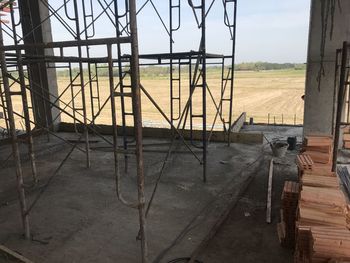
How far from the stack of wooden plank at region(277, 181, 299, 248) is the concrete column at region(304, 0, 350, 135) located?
17.5ft

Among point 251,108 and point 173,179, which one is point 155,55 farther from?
point 251,108

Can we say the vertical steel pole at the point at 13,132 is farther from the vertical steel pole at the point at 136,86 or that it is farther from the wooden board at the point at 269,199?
the wooden board at the point at 269,199

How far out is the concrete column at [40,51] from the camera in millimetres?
13523

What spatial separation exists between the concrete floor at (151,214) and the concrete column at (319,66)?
5.02 ft

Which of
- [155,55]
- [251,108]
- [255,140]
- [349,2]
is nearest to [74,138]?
[155,55]

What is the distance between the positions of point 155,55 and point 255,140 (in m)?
5.33

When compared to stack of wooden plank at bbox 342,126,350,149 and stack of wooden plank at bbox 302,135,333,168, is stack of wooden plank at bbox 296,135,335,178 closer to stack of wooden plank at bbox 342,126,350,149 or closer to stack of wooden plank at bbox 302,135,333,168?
stack of wooden plank at bbox 302,135,333,168

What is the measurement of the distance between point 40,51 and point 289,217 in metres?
12.1

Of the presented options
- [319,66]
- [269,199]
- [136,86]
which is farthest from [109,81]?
[319,66]

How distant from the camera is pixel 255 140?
12203 mm

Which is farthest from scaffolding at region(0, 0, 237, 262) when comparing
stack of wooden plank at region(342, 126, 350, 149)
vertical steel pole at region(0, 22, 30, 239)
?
stack of wooden plank at region(342, 126, 350, 149)

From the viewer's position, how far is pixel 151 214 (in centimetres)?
688

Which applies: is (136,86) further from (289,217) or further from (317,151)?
(317,151)

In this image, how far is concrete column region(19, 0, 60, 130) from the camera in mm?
13523
